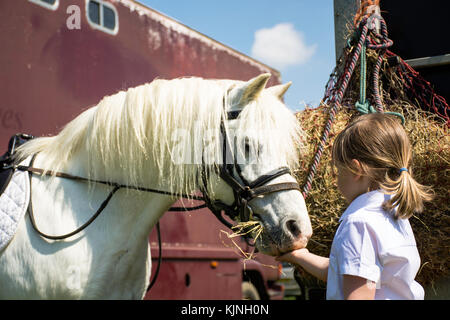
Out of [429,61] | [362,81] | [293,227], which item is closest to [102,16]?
[362,81]

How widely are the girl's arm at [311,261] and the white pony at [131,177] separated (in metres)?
0.21

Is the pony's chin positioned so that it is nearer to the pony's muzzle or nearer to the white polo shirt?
the pony's muzzle

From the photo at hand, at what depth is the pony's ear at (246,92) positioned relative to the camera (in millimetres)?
2082

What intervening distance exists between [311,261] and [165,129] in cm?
91

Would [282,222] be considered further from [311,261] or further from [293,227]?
[311,261]

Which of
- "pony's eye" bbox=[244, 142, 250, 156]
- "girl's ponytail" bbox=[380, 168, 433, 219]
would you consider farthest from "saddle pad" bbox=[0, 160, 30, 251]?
"girl's ponytail" bbox=[380, 168, 433, 219]

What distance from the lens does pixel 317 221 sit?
6.78 feet

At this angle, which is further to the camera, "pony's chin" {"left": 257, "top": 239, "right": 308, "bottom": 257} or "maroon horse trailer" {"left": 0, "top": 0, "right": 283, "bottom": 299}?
"maroon horse trailer" {"left": 0, "top": 0, "right": 283, "bottom": 299}

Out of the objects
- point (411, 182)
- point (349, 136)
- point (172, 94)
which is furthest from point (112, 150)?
point (411, 182)

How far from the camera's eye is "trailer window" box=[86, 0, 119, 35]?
3809mm

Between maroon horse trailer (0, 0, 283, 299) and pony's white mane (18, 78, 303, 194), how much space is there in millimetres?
944
